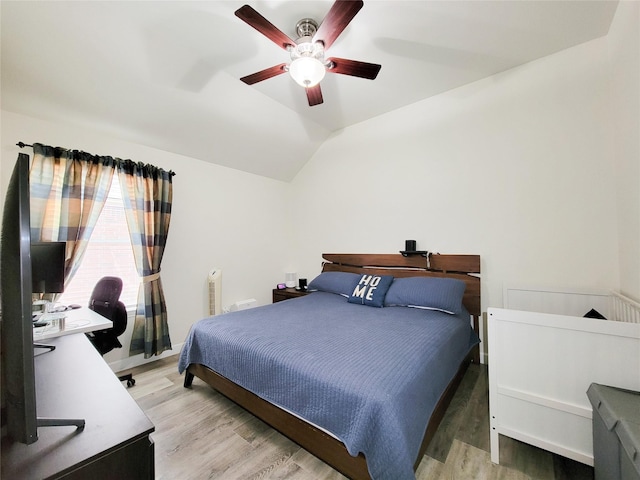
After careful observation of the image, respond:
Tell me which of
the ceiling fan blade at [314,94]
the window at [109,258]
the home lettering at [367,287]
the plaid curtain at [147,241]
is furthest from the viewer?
the home lettering at [367,287]

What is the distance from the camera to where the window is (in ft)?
8.37

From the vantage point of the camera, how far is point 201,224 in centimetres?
340

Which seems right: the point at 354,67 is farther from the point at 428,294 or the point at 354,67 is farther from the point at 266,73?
the point at 428,294

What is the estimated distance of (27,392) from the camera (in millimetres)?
634

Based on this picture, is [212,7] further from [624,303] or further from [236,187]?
[624,303]

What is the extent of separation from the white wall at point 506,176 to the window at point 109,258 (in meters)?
2.67

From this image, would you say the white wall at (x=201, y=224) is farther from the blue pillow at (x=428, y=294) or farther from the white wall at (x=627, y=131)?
the white wall at (x=627, y=131)

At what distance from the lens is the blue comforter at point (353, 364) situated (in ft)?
3.96

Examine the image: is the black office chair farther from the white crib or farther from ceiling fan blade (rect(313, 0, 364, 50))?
the white crib

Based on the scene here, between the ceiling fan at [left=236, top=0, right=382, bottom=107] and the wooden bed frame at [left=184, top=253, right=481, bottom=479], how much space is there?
2076mm

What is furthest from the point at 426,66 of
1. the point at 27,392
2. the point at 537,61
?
the point at 27,392

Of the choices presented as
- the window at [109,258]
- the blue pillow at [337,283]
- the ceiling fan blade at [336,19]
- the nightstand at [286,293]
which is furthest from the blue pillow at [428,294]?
the window at [109,258]

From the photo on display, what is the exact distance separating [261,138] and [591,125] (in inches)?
133

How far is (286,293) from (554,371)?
2.99m
